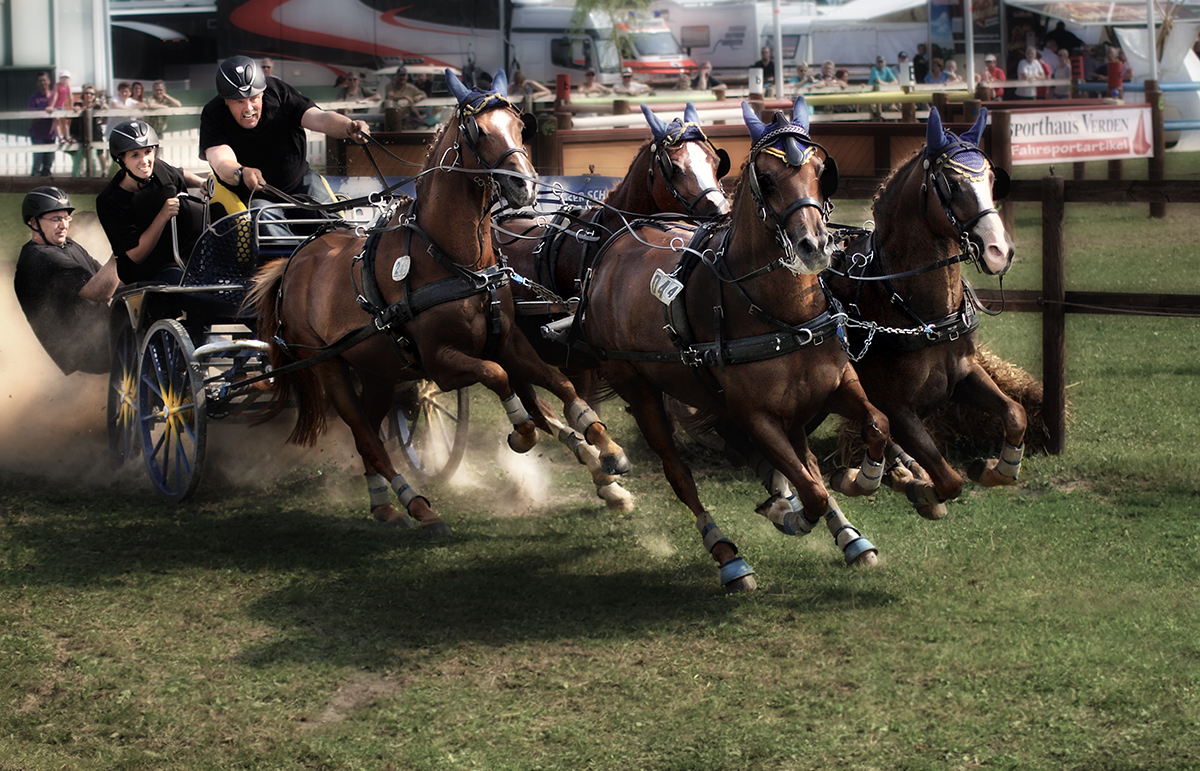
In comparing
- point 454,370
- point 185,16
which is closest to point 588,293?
point 454,370

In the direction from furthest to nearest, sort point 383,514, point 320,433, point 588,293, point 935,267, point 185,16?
point 185,16, point 320,433, point 383,514, point 588,293, point 935,267

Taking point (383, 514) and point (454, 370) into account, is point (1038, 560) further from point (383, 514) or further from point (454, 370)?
point (383, 514)

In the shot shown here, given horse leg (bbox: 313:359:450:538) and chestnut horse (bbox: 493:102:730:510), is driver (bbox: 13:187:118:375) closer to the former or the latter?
horse leg (bbox: 313:359:450:538)

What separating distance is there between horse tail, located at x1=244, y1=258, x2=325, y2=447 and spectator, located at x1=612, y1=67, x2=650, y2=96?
18.8 metres

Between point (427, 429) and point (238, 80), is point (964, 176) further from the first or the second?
point (427, 429)

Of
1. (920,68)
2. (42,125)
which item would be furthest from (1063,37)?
(42,125)

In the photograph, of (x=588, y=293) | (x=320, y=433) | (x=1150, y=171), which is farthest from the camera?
(x=1150, y=171)

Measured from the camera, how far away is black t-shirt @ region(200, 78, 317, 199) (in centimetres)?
819

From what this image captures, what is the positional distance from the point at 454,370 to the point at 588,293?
78 cm

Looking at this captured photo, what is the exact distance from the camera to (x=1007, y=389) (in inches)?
320

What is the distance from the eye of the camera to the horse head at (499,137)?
613 centimetres

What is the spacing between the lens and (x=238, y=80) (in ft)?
25.8

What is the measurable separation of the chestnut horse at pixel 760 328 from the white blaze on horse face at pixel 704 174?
1.37 feet

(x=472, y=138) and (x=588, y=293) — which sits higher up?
(x=472, y=138)
